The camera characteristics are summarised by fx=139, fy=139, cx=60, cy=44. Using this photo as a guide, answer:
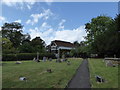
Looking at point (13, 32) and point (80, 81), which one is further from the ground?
point (13, 32)

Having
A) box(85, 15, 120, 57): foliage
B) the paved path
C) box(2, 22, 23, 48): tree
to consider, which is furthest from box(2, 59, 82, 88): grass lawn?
box(2, 22, 23, 48): tree

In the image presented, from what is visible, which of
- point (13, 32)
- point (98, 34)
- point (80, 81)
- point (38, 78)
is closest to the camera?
point (80, 81)

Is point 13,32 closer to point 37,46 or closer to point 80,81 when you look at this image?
point 37,46

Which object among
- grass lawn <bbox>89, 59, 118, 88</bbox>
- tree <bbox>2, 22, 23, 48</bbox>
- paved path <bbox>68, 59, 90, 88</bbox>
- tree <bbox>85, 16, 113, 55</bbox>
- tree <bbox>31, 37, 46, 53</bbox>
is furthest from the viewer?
tree <bbox>2, 22, 23, 48</bbox>

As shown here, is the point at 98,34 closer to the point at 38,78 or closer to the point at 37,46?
the point at 37,46

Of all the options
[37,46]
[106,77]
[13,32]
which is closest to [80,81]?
[106,77]

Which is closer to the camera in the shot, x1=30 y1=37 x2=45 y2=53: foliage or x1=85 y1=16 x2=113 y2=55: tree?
x1=85 y1=16 x2=113 y2=55: tree

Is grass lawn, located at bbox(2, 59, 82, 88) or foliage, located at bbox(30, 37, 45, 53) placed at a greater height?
foliage, located at bbox(30, 37, 45, 53)

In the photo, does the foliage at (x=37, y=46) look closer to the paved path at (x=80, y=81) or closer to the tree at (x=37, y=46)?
the tree at (x=37, y=46)

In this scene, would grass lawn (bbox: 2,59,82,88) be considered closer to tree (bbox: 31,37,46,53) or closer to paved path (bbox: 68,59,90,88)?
paved path (bbox: 68,59,90,88)

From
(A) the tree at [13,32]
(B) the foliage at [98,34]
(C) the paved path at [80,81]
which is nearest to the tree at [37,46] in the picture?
(A) the tree at [13,32]

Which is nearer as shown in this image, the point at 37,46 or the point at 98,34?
the point at 98,34

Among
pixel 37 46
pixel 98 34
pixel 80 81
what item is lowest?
pixel 80 81

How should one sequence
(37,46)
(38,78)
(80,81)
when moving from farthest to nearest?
(37,46) < (38,78) < (80,81)
